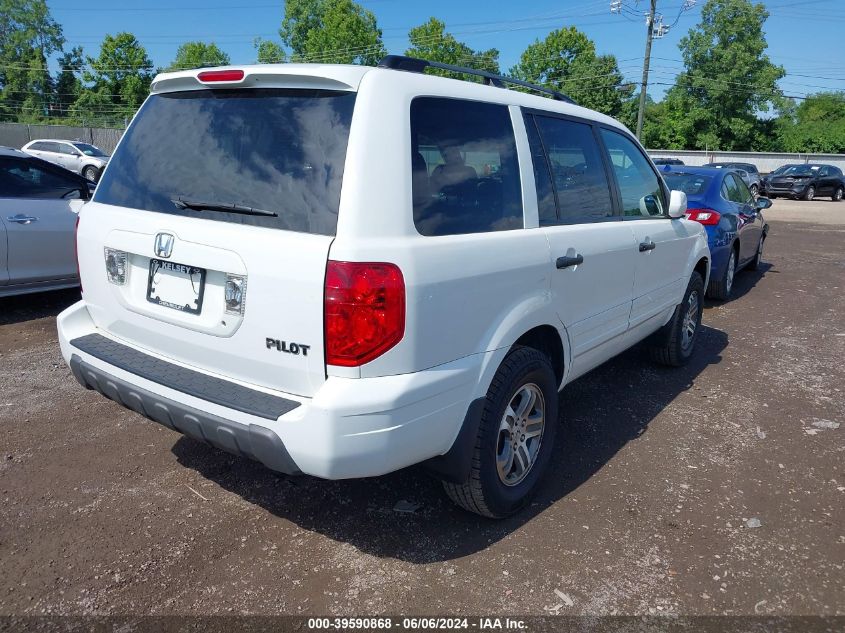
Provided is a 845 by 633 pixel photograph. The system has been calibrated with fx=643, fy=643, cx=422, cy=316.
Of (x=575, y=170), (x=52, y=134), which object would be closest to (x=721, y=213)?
(x=575, y=170)

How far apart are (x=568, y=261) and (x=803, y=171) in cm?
3089

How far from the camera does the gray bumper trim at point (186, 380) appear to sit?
2.40 m

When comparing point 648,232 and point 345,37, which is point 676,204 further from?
point 345,37

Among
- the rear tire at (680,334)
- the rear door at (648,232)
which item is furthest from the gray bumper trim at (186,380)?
the rear tire at (680,334)

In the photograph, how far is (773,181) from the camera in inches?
1145

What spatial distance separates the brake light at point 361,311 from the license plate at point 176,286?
2.12 feet

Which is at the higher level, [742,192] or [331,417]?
[742,192]

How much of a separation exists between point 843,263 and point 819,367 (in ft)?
23.8

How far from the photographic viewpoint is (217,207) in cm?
258

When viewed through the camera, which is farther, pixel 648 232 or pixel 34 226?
pixel 34 226

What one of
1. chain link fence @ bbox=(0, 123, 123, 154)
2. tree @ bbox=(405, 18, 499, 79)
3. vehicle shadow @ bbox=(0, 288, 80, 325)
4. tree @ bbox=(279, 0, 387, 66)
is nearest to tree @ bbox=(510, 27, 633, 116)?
tree @ bbox=(405, 18, 499, 79)

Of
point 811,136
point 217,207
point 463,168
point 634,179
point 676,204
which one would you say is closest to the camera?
point 217,207

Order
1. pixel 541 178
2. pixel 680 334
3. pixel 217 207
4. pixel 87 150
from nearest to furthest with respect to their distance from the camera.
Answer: pixel 217 207 < pixel 541 178 < pixel 680 334 < pixel 87 150

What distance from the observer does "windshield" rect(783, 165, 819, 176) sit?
28.6 metres
